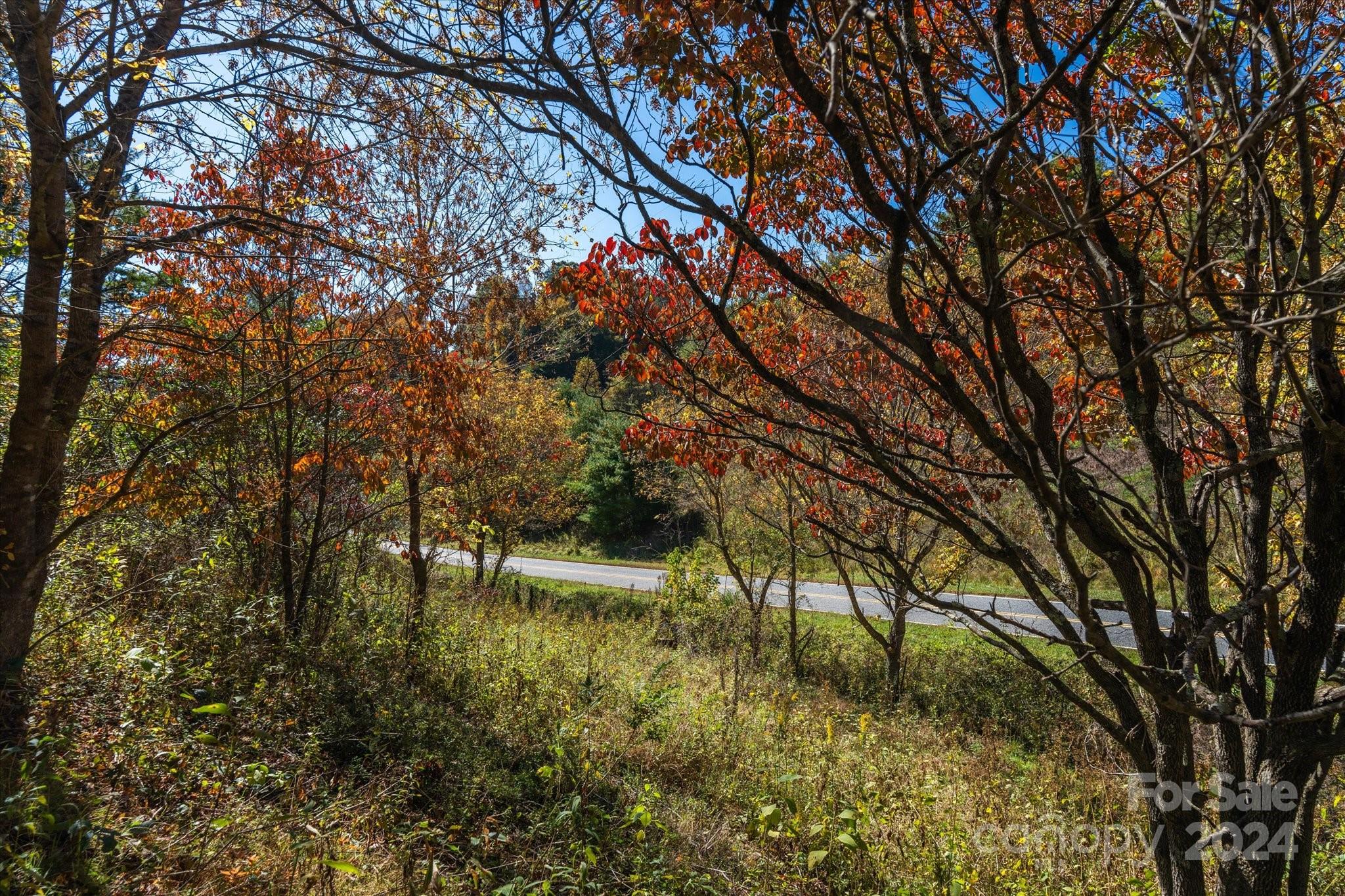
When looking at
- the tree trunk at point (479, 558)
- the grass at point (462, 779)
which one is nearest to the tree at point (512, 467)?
the tree trunk at point (479, 558)

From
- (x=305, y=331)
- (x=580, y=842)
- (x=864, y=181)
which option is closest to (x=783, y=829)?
(x=580, y=842)

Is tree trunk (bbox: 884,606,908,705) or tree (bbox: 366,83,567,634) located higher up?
tree (bbox: 366,83,567,634)

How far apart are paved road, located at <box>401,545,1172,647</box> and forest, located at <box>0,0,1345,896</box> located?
237 cm

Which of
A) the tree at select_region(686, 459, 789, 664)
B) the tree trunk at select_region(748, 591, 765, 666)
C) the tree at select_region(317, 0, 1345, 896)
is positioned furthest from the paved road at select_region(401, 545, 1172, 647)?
the tree at select_region(317, 0, 1345, 896)

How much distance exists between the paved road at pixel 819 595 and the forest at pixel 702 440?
7.77 feet

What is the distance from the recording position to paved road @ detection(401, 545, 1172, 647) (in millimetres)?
11625

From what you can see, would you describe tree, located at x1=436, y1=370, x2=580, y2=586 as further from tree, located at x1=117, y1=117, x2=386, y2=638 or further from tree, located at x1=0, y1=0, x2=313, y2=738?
tree, located at x1=0, y1=0, x2=313, y2=738

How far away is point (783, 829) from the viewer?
15.1 feet

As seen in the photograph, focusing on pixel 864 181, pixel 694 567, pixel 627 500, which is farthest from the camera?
pixel 627 500

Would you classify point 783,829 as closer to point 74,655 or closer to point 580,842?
point 580,842

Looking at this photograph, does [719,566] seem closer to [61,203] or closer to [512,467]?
[512,467]

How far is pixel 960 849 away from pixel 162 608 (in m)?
6.88

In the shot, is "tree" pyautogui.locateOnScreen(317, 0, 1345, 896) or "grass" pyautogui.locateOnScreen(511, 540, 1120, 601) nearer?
"tree" pyautogui.locateOnScreen(317, 0, 1345, 896)

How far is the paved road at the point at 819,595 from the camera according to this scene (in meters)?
11.6
